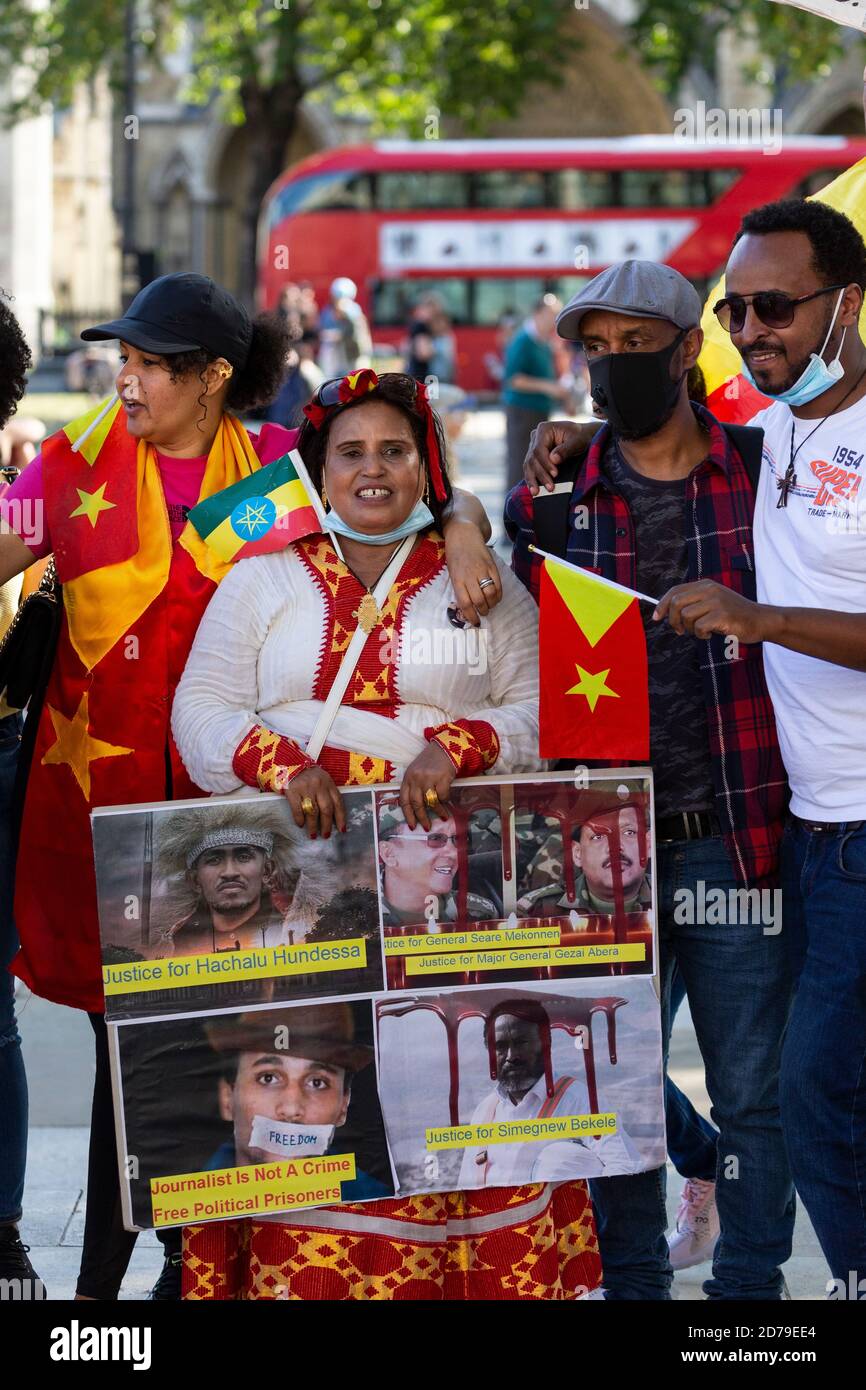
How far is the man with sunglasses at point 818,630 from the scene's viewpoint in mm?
3244

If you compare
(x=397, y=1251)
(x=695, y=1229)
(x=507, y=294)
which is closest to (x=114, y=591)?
(x=397, y=1251)

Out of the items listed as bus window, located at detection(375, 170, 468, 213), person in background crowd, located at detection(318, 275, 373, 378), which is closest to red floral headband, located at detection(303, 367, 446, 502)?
person in background crowd, located at detection(318, 275, 373, 378)

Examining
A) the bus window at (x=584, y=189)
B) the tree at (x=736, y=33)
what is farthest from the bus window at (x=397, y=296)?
the tree at (x=736, y=33)

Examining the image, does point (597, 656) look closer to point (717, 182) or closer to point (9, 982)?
point (9, 982)

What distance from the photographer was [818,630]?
3.16 meters

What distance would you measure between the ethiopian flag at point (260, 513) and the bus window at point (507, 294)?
27620mm

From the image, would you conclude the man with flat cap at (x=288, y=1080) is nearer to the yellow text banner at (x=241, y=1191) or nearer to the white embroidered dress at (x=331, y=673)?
the yellow text banner at (x=241, y=1191)

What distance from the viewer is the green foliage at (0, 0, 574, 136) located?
1150 inches

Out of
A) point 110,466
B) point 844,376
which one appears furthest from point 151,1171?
point 844,376

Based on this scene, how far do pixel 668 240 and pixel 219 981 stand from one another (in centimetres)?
2836

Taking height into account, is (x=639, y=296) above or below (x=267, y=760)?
above

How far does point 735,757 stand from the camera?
348cm

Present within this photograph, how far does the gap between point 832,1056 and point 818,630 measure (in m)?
0.76

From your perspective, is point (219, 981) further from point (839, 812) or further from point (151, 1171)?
point (839, 812)
